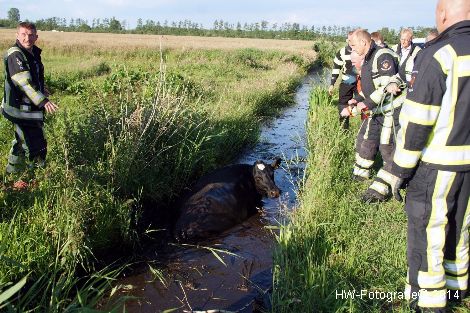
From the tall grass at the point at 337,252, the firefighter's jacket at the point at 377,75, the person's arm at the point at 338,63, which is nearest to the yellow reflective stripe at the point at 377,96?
the firefighter's jacket at the point at 377,75

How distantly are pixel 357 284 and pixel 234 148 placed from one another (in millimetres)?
4524

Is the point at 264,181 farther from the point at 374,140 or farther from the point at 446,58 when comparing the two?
the point at 446,58

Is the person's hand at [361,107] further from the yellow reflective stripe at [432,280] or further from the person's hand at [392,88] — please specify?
the yellow reflective stripe at [432,280]

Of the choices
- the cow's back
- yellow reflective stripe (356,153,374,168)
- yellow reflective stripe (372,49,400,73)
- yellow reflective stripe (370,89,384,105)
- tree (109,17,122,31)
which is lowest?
the cow's back

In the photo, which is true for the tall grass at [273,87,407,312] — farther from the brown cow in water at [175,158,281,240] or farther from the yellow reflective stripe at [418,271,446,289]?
the brown cow in water at [175,158,281,240]

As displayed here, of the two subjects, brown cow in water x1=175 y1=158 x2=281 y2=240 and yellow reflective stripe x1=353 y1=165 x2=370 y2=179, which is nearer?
brown cow in water x1=175 y1=158 x2=281 y2=240

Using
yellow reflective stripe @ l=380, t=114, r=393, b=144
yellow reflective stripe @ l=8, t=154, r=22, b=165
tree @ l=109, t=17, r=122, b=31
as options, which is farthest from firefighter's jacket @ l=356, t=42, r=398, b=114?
tree @ l=109, t=17, r=122, b=31

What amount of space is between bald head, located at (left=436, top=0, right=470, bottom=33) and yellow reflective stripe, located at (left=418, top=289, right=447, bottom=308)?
1.76m

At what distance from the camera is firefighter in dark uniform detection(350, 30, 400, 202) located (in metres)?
5.01

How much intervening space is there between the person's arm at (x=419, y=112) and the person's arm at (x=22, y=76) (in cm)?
394

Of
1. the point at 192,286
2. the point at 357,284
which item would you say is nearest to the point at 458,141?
the point at 357,284

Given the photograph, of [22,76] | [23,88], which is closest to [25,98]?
[23,88]

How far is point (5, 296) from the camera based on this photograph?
155cm

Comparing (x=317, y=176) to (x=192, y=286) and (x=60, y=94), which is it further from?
(x=60, y=94)
